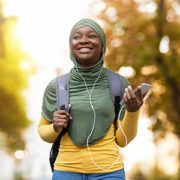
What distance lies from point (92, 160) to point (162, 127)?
408 inches

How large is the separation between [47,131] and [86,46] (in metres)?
0.50

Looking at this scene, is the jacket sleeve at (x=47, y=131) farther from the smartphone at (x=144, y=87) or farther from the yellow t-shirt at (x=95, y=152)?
the smartphone at (x=144, y=87)

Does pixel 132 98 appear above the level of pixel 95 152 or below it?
above

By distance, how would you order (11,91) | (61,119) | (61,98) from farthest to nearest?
1. (11,91)
2. (61,98)
3. (61,119)

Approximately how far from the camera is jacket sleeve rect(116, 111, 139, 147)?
9.75ft

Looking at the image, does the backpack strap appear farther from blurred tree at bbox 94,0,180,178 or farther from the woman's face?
blurred tree at bbox 94,0,180,178

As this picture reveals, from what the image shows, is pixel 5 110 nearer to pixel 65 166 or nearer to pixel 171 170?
pixel 171 170

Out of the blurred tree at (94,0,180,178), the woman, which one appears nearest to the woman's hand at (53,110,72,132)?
the woman

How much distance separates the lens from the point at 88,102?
2938 millimetres

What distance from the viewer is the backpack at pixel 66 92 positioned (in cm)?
298

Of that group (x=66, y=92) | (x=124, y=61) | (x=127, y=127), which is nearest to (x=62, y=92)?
(x=66, y=92)

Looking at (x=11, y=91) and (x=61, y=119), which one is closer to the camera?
(x=61, y=119)

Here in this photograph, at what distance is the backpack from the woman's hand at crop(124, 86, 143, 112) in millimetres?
145

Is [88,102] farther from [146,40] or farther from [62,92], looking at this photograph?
[146,40]
